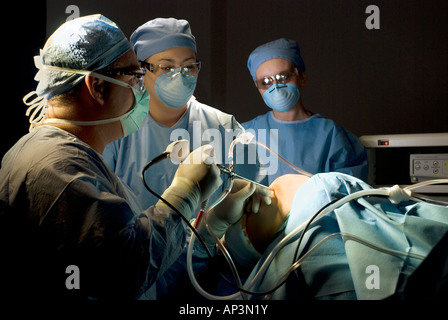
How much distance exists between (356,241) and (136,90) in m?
0.74

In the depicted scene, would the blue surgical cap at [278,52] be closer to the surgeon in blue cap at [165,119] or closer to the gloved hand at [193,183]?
the surgeon in blue cap at [165,119]

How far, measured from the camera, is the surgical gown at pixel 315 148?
2.17 m

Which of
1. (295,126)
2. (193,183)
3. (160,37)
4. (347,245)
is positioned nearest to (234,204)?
(193,183)

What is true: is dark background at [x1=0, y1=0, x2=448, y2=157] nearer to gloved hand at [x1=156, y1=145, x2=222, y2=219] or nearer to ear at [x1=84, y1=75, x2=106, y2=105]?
ear at [x1=84, y1=75, x2=106, y2=105]

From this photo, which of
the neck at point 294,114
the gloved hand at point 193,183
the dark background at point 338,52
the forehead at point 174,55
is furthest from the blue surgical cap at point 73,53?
the neck at point 294,114

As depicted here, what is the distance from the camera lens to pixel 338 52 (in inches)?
93.6

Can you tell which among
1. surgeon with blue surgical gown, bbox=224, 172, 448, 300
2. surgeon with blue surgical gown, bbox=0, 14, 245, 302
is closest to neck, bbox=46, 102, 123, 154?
surgeon with blue surgical gown, bbox=0, 14, 245, 302

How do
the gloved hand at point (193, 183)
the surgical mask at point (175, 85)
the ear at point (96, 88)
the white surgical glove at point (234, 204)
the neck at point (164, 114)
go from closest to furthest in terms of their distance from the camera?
the gloved hand at point (193, 183) → the ear at point (96, 88) → the white surgical glove at point (234, 204) → the surgical mask at point (175, 85) → the neck at point (164, 114)

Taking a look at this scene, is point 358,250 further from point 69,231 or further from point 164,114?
point 164,114

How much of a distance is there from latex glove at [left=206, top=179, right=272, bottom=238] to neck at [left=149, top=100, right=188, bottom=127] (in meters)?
0.71

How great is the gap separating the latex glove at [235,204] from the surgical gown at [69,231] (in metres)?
0.29

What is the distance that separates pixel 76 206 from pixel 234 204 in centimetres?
51

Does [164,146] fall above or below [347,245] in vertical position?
above

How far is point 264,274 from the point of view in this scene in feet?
3.51
